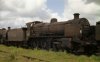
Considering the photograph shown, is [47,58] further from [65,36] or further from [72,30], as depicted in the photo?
[65,36]

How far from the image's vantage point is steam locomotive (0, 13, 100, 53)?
18844mm

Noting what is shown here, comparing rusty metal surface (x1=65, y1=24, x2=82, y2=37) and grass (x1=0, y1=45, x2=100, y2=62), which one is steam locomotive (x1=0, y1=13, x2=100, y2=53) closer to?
rusty metal surface (x1=65, y1=24, x2=82, y2=37)

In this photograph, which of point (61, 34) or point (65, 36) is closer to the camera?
point (65, 36)

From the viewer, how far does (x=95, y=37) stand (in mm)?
18422

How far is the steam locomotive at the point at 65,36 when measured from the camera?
742 inches

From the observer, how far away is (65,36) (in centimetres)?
2062

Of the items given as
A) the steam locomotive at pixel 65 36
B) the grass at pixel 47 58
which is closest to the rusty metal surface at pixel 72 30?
the steam locomotive at pixel 65 36

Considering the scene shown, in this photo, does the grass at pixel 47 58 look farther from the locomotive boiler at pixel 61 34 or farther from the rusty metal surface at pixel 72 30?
the rusty metal surface at pixel 72 30

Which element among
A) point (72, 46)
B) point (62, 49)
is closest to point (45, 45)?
point (62, 49)

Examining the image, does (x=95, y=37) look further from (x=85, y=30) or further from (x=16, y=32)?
(x=16, y=32)

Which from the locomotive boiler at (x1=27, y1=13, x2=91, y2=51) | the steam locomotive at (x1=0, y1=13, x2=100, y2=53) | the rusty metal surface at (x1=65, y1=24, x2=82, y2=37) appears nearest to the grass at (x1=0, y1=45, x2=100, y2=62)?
the steam locomotive at (x1=0, y1=13, x2=100, y2=53)

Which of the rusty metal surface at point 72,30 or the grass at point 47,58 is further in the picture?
the rusty metal surface at point 72,30

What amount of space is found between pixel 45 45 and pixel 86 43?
5999 mm

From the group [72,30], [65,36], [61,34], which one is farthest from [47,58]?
[61,34]
